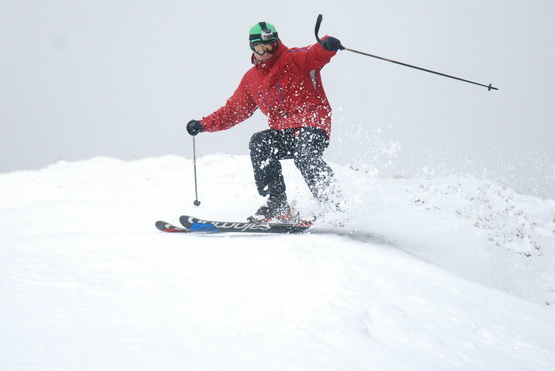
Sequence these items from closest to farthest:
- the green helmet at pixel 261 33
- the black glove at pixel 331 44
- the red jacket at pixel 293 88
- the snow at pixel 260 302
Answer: the snow at pixel 260 302, the black glove at pixel 331 44, the green helmet at pixel 261 33, the red jacket at pixel 293 88

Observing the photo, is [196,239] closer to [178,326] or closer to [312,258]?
[312,258]

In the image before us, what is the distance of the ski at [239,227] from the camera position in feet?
14.1

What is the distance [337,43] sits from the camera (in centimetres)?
445

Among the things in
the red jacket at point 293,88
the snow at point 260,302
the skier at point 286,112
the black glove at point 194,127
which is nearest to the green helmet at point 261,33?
the skier at point 286,112

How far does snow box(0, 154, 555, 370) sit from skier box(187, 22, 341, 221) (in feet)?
2.04

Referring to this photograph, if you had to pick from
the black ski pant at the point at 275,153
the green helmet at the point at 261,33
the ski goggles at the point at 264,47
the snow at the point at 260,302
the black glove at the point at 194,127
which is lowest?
the snow at the point at 260,302

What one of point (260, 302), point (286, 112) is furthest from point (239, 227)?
point (260, 302)

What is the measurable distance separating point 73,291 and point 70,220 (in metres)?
3.65

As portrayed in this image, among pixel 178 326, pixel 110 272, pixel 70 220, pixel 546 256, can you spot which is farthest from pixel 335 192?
pixel 546 256

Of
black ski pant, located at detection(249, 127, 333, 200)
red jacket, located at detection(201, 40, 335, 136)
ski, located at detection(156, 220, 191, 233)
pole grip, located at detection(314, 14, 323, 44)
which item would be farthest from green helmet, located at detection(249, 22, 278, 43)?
ski, located at detection(156, 220, 191, 233)

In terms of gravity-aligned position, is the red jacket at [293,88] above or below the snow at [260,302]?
above

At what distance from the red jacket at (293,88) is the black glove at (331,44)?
5.4 inches

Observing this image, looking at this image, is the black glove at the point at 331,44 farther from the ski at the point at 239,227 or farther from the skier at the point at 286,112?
the ski at the point at 239,227

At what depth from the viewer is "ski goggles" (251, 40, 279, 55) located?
187 inches
